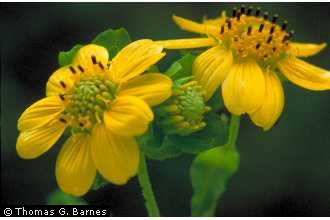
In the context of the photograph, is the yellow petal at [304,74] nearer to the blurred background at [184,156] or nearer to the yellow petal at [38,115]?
the yellow petal at [38,115]

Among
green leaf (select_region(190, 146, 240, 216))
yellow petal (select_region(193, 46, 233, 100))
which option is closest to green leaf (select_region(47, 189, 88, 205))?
green leaf (select_region(190, 146, 240, 216))

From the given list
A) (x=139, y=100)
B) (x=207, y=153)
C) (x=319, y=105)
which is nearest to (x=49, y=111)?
(x=139, y=100)

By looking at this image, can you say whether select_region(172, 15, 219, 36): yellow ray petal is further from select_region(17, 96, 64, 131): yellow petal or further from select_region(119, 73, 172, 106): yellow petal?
select_region(17, 96, 64, 131): yellow petal

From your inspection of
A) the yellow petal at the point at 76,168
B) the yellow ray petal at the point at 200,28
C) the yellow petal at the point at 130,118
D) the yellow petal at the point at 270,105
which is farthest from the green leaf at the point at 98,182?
the yellow ray petal at the point at 200,28

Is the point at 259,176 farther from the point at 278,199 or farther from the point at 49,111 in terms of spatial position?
the point at 49,111

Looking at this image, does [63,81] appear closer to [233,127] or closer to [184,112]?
[184,112]

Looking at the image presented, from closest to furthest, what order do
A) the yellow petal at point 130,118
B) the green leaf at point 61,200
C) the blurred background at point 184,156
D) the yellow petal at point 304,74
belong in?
the yellow petal at point 130,118 → the yellow petal at point 304,74 → the green leaf at point 61,200 → the blurred background at point 184,156
